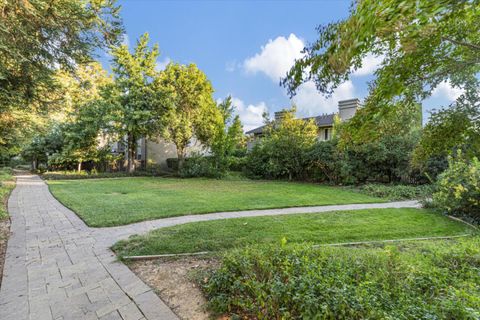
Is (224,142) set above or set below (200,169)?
above

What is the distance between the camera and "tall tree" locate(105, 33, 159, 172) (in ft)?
51.1

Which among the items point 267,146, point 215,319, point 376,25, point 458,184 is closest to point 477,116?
point 376,25

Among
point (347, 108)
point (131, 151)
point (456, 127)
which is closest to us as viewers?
point (456, 127)

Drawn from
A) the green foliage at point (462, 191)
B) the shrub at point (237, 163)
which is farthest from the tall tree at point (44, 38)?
the shrub at point (237, 163)

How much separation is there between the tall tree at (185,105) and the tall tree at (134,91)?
77cm

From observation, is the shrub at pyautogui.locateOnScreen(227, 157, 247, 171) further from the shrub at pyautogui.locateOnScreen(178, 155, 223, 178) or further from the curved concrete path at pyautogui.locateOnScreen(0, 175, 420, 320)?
the curved concrete path at pyautogui.locateOnScreen(0, 175, 420, 320)

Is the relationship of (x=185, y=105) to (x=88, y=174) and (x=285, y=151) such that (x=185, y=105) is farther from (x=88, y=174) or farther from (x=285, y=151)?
(x=88, y=174)

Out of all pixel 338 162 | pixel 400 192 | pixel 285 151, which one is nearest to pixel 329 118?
pixel 285 151

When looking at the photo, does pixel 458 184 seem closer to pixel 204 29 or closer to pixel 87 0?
pixel 204 29

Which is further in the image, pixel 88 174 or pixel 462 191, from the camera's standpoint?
pixel 88 174

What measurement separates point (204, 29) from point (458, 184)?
7927 mm

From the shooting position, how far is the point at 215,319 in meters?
2.33

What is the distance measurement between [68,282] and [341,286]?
309 centimetres

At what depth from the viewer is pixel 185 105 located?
16.8 m
